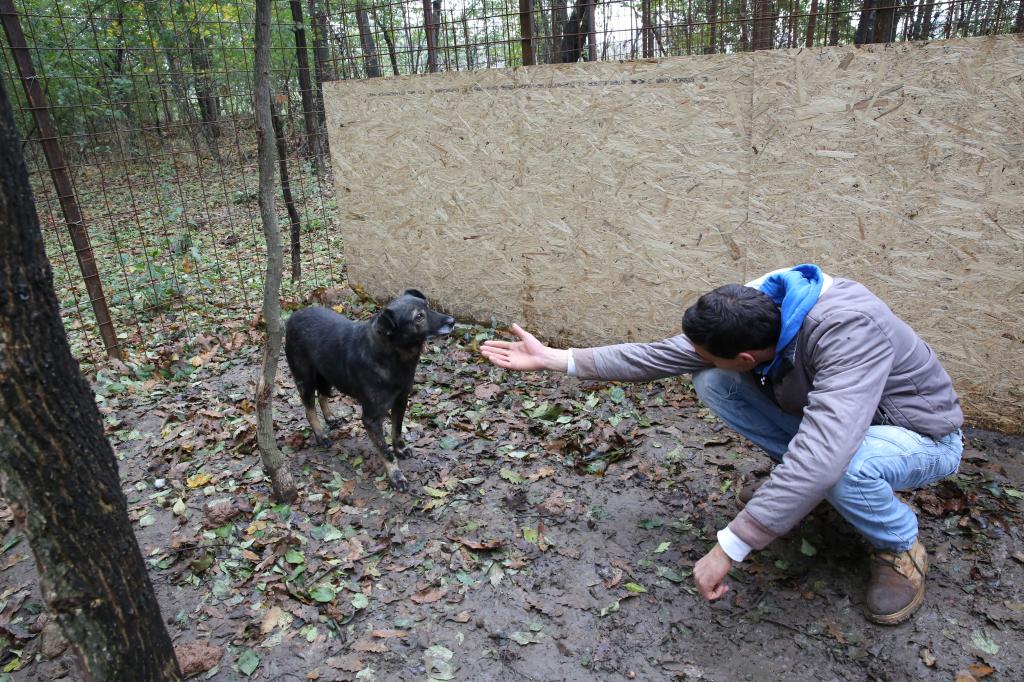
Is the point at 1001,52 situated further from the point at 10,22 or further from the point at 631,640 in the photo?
the point at 10,22

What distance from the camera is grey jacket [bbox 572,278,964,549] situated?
2.72 meters

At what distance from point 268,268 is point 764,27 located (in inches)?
165

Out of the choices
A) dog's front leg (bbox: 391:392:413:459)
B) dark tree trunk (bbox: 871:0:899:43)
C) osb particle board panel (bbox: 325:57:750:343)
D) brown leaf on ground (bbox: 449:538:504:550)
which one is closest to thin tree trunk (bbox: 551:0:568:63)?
osb particle board panel (bbox: 325:57:750:343)

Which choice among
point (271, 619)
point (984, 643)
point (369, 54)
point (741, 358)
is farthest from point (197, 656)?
point (369, 54)

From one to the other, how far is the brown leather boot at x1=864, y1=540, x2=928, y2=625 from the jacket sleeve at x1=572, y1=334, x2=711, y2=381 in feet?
4.40

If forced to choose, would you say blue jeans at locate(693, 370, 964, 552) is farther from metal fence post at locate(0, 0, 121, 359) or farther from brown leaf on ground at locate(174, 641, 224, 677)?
metal fence post at locate(0, 0, 121, 359)

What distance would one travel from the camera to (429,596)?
3.59m

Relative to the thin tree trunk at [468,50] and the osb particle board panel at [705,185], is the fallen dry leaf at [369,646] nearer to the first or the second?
the osb particle board panel at [705,185]

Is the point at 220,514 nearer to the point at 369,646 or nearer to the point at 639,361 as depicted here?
the point at 369,646

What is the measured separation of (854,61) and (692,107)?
116cm

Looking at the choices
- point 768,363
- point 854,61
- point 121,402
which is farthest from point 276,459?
point 854,61

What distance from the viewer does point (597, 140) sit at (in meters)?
5.76

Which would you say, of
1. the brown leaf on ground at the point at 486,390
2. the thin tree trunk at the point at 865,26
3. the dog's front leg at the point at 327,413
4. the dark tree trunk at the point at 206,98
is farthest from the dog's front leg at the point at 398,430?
the dark tree trunk at the point at 206,98

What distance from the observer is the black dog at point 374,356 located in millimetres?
4328
